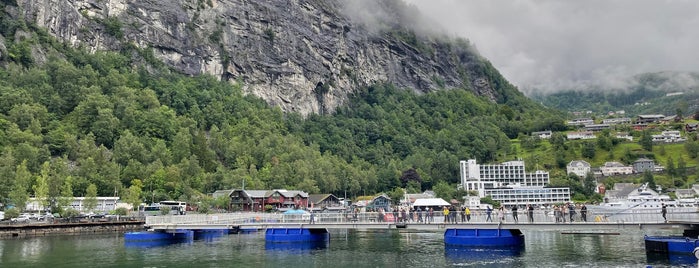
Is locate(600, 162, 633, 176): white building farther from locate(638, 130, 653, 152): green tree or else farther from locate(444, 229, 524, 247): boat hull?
locate(444, 229, 524, 247): boat hull

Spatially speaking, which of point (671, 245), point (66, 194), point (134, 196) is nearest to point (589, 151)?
point (134, 196)

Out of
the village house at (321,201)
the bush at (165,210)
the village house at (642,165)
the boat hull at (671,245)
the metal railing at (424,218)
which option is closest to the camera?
the boat hull at (671,245)

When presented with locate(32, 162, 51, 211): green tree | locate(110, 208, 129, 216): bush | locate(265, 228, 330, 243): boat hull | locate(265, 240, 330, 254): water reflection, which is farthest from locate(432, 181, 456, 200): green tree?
locate(32, 162, 51, 211): green tree

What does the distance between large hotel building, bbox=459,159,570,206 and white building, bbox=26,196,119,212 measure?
4718 inches

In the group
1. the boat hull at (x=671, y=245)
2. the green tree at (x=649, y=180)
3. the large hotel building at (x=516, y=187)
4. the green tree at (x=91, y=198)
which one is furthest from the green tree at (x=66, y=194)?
the green tree at (x=649, y=180)

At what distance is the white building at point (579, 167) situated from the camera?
18550 cm

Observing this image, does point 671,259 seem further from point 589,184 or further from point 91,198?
point 589,184

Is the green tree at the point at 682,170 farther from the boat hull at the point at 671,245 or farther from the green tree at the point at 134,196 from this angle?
the green tree at the point at 134,196

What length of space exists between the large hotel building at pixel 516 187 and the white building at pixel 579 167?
8.43m

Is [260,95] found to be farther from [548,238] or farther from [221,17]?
[548,238]

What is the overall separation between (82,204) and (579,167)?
158545 mm

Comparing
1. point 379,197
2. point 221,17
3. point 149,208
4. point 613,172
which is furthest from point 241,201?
point 613,172

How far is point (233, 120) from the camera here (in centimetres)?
17475

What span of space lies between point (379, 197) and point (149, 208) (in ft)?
219
